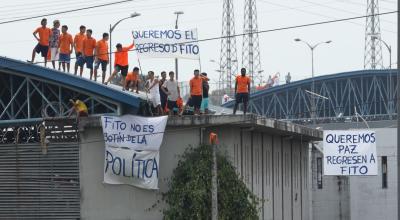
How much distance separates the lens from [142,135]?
2986 centimetres

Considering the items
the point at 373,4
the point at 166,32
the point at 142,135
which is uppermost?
the point at 373,4

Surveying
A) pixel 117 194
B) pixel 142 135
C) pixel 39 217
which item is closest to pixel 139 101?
pixel 142 135

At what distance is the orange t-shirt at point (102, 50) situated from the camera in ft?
99.3

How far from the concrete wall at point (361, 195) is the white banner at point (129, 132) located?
2157cm

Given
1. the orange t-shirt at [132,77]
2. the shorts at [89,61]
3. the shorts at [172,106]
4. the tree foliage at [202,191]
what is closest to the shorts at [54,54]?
the shorts at [89,61]

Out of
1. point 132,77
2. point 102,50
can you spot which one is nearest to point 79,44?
point 102,50

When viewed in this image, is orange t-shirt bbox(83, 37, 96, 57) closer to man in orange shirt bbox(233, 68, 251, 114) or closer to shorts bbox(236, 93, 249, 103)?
man in orange shirt bbox(233, 68, 251, 114)

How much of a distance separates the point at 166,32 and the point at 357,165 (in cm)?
938

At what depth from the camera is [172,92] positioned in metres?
30.6

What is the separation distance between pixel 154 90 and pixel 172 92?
1.15 m

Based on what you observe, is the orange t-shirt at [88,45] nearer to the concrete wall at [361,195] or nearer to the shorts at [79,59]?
the shorts at [79,59]

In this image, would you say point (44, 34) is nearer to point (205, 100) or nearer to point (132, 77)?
point (132, 77)

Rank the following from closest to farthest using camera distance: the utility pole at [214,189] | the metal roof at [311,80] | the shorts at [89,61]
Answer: the utility pole at [214,189], the shorts at [89,61], the metal roof at [311,80]

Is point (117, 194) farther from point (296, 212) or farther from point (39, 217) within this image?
point (296, 212)
